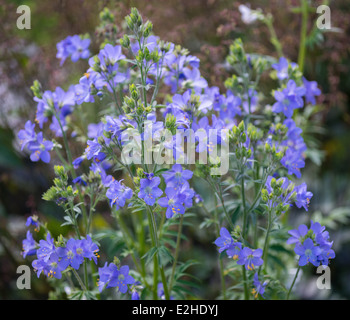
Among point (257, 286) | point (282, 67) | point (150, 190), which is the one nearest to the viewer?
point (150, 190)

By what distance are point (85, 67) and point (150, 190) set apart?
1.45 meters

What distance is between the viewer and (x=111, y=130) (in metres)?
1.41

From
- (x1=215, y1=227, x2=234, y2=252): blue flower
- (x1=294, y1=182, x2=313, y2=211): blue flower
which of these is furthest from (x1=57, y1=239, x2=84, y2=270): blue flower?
(x1=294, y1=182, x2=313, y2=211): blue flower

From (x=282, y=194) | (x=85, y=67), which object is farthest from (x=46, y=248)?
(x=85, y=67)

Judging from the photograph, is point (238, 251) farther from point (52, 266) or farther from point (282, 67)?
point (282, 67)

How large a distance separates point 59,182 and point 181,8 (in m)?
1.84

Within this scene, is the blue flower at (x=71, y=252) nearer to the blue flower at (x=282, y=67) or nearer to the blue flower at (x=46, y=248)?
the blue flower at (x=46, y=248)

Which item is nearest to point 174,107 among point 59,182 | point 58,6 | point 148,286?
point 59,182

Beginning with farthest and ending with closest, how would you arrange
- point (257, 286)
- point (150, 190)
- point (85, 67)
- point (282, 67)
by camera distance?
point (85, 67) → point (282, 67) → point (257, 286) → point (150, 190)

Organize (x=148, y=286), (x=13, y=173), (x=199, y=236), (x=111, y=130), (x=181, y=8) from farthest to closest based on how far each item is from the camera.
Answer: (x=13, y=173) < (x=199, y=236) < (x=181, y=8) < (x=148, y=286) < (x=111, y=130)

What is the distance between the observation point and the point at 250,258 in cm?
146

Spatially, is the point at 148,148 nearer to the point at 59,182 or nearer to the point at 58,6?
the point at 59,182

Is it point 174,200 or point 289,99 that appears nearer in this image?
point 174,200

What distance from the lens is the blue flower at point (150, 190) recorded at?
1319 millimetres
